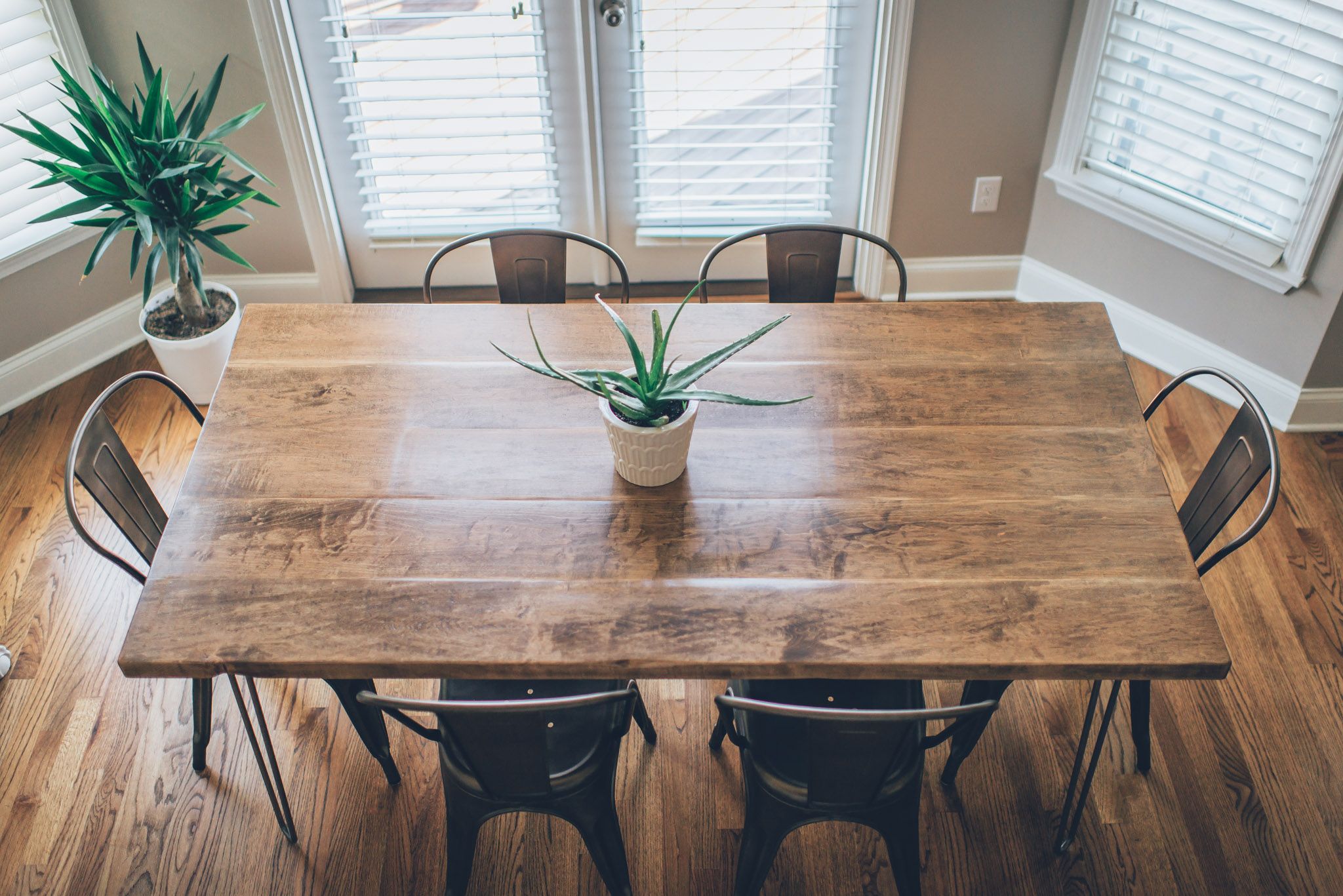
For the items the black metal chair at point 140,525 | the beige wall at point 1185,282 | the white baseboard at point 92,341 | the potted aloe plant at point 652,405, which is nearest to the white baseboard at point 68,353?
the white baseboard at point 92,341

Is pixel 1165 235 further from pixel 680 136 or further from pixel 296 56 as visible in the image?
pixel 296 56

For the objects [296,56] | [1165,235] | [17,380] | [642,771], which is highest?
[296,56]

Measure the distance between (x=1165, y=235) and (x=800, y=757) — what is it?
2.14m

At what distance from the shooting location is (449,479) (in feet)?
5.83

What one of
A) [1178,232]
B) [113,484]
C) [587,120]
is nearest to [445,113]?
[587,120]

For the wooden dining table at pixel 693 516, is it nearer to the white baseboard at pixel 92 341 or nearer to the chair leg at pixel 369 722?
the chair leg at pixel 369 722

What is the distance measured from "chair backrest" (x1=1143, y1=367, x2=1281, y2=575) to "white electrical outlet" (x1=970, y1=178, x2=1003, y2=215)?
1492 mm

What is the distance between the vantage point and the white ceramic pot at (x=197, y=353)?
9.39 ft

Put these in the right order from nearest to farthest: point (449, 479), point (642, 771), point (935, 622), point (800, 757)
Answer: point (935, 622) → point (800, 757) → point (449, 479) → point (642, 771)

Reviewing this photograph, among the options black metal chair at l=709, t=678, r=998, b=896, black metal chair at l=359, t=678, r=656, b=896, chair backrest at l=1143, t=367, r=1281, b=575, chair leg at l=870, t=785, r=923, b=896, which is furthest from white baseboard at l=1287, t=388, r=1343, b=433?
black metal chair at l=359, t=678, r=656, b=896

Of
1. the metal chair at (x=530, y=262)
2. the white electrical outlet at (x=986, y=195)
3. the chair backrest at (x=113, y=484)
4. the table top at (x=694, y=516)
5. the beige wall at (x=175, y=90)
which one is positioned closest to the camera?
the table top at (x=694, y=516)

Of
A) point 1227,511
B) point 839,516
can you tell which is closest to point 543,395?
point 839,516

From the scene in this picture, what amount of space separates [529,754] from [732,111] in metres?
2.32

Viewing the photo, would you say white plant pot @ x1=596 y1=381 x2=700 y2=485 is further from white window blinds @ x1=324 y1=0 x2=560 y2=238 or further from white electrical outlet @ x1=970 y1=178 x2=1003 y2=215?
white electrical outlet @ x1=970 y1=178 x2=1003 y2=215
